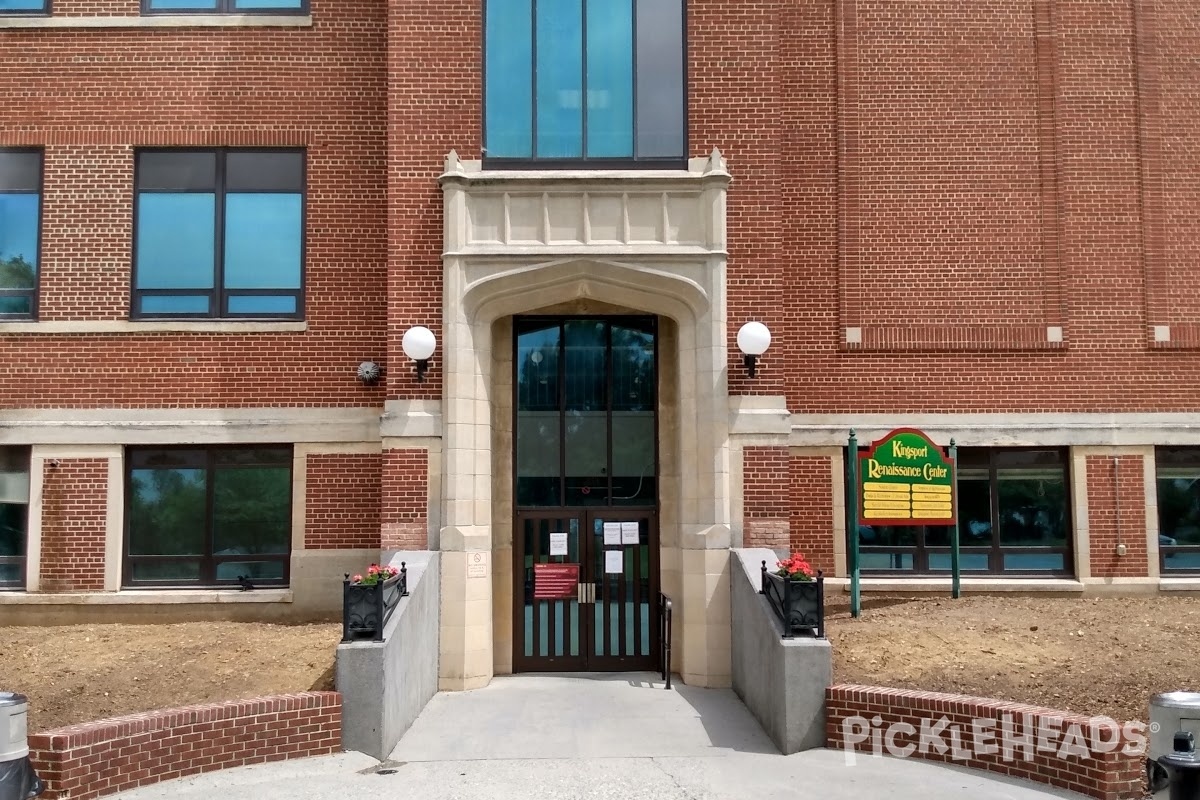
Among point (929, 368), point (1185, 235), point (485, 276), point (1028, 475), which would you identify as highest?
point (1185, 235)

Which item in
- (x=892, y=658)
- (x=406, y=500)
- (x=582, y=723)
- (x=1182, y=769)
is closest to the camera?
(x=1182, y=769)

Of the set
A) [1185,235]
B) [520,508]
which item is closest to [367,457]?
[520,508]

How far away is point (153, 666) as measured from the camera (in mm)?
10398

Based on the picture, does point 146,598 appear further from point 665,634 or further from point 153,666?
point 665,634

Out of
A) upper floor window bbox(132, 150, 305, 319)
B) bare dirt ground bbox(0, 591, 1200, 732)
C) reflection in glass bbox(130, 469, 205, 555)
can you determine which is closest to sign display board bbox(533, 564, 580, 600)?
bare dirt ground bbox(0, 591, 1200, 732)

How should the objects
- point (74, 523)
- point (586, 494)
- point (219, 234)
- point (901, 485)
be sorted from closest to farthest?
point (901, 485) < point (586, 494) < point (74, 523) < point (219, 234)

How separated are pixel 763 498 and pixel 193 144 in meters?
8.85

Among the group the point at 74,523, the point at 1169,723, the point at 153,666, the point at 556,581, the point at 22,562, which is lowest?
the point at 153,666

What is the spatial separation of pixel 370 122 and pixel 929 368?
8.31 meters

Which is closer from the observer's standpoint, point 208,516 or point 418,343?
point 418,343

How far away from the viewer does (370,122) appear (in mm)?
13531

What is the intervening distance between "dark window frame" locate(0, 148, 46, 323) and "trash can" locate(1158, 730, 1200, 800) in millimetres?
13555

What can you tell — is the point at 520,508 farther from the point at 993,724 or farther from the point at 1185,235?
the point at 1185,235

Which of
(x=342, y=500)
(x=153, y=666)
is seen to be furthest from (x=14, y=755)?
(x=342, y=500)
